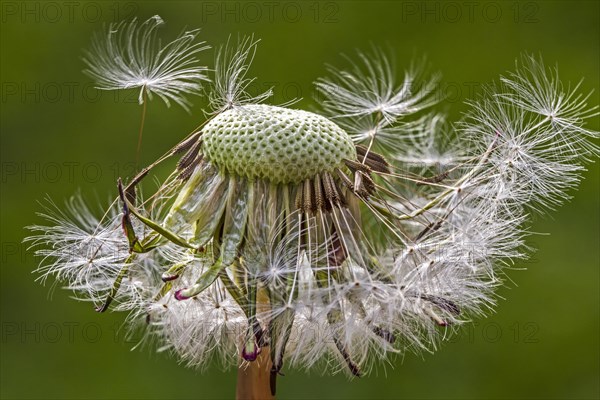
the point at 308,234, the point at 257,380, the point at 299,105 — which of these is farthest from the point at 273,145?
the point at 299,105

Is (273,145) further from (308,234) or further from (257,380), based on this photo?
(257,380)

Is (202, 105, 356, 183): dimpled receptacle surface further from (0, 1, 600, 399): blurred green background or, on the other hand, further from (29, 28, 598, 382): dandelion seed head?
(0, 1, 600, 399): blurred green background

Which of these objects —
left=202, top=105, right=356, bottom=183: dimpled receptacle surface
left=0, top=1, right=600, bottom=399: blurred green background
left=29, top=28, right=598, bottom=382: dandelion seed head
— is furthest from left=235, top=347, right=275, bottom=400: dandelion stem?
left=0, top=1, right=600, bottom=399: blurred green background

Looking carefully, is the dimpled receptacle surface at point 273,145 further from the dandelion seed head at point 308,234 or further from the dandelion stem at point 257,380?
the dandelion stem at point 257,380

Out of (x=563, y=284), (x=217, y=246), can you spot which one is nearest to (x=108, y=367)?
(x=563, y=284)

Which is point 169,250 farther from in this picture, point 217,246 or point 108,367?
point 108,367
